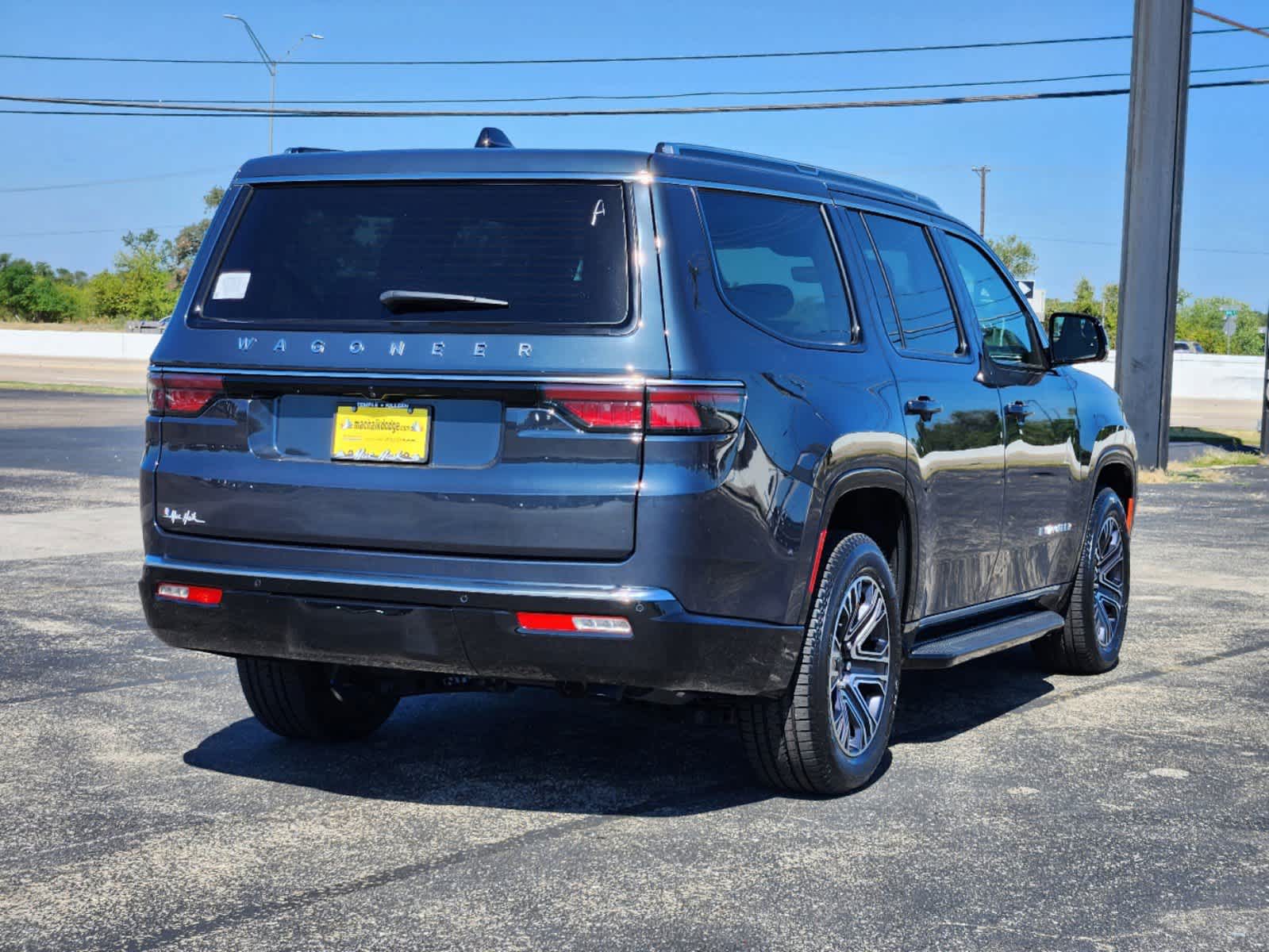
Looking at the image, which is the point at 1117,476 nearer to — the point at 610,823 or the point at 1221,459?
the point at 610,823

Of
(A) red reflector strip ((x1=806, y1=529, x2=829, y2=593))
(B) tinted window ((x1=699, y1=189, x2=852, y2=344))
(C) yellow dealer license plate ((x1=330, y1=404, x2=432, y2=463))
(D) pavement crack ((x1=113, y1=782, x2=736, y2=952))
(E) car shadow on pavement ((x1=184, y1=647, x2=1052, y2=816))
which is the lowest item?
(E) car shadow on pavement ((x1=184, y1=647, x2=1052, y2=816))

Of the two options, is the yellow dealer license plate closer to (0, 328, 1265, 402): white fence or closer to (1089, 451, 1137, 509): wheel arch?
(1089, 451, 1137, 509): wheel arch

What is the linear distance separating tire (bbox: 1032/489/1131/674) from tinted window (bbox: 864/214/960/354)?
1.72 metres

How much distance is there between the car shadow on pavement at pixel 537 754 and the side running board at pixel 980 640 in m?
0.40

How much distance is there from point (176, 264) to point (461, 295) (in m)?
129

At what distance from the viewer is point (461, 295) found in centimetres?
466

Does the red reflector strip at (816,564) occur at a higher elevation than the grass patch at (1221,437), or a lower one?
higher

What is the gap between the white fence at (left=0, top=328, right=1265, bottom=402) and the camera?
5228cm

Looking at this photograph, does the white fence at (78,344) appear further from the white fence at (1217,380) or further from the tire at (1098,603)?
the tire at (1098,603)

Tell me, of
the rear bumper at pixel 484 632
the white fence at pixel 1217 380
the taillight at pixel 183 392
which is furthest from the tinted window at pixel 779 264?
the white fence at pixel 1217 380

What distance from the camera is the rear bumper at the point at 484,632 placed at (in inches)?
175

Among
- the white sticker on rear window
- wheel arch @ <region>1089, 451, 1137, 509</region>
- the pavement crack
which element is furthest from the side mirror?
the white sticker on rear window

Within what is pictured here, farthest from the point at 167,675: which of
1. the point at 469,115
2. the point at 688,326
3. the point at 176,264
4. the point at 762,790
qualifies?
the point at 176,264

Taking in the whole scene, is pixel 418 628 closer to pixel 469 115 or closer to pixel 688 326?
pixel 688 326
